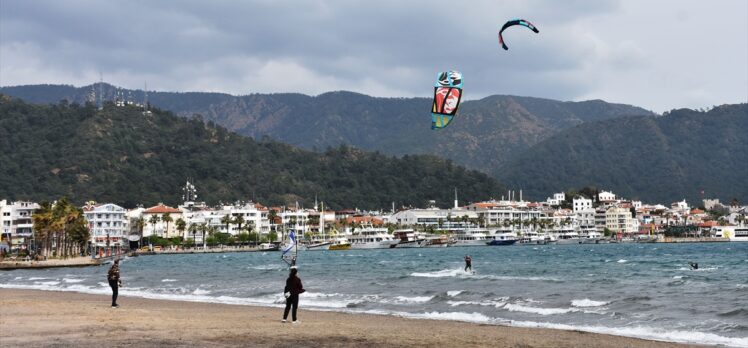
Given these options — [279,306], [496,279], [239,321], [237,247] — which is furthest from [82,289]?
[237,247]

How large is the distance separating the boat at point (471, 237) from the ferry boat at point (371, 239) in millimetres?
15633

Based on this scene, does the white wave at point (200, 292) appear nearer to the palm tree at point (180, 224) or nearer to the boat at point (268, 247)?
the boat at point (268, 247)

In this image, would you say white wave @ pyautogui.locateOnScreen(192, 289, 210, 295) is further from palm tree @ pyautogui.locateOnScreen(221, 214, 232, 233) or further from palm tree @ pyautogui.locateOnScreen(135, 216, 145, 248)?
palm tree @ pyautogui.locateOnScreen(221, 214, 232, 233)

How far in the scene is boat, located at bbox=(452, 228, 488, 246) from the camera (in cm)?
17700

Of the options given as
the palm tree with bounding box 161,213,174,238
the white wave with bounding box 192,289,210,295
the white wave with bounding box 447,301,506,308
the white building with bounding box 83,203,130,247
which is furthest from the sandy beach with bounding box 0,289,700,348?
the palm tree with bounding box 161,213,174,238

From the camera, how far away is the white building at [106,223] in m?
157

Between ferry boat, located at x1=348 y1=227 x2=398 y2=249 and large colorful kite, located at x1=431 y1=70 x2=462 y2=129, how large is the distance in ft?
465

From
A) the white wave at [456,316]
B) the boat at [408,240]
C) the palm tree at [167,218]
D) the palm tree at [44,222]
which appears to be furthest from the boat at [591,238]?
the white wave at [456,316]

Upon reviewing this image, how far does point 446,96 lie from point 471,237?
533 ft

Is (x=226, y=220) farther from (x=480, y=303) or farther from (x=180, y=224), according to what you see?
(x=480, y=303)

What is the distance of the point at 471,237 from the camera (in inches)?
7215

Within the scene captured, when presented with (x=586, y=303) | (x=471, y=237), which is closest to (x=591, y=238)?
(x=471, y=237)

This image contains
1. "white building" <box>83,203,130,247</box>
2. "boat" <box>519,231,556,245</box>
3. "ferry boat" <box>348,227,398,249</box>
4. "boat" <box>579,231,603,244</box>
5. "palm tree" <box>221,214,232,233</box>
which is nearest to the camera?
"white building" <box>83,203,130,247</box>

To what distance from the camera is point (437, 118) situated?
21.8 meters
